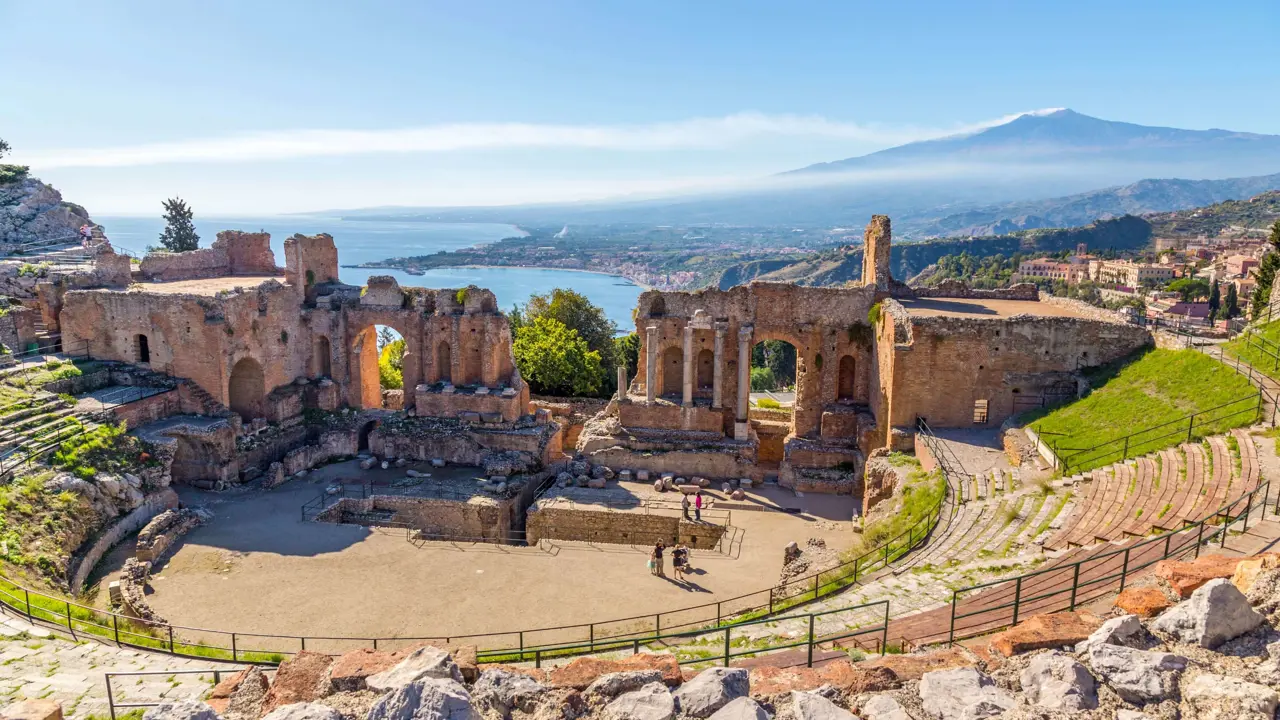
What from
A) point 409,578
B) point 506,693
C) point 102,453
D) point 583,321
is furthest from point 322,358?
point 506,693

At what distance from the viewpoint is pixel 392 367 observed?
44.2 m

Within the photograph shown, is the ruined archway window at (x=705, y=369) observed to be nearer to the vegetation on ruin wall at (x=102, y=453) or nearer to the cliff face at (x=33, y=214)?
the vegetation on ruin wall at (x=102, y=453)

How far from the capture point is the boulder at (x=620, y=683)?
817 centimetres

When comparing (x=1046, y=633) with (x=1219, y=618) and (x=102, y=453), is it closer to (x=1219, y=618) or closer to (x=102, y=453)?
(x=1219, y=618)

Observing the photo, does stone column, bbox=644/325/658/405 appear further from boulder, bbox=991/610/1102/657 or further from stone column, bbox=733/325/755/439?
boulder, bbox=991/610/1102/657

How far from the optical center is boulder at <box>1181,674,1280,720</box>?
21.4ft

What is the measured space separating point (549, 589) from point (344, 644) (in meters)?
4.87

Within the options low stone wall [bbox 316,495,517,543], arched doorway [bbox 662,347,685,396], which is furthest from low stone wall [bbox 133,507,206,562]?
arched doorway [bbox 662,347,685,396]

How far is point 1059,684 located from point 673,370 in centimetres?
2388

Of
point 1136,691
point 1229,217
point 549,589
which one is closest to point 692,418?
point 549,589

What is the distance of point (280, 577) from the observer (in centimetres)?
1959

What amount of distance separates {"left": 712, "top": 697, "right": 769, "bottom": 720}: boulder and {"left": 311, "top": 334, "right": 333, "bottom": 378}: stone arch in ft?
88.8

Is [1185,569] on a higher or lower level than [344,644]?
higher

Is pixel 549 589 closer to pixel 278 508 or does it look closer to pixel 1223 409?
pixel 278 508
